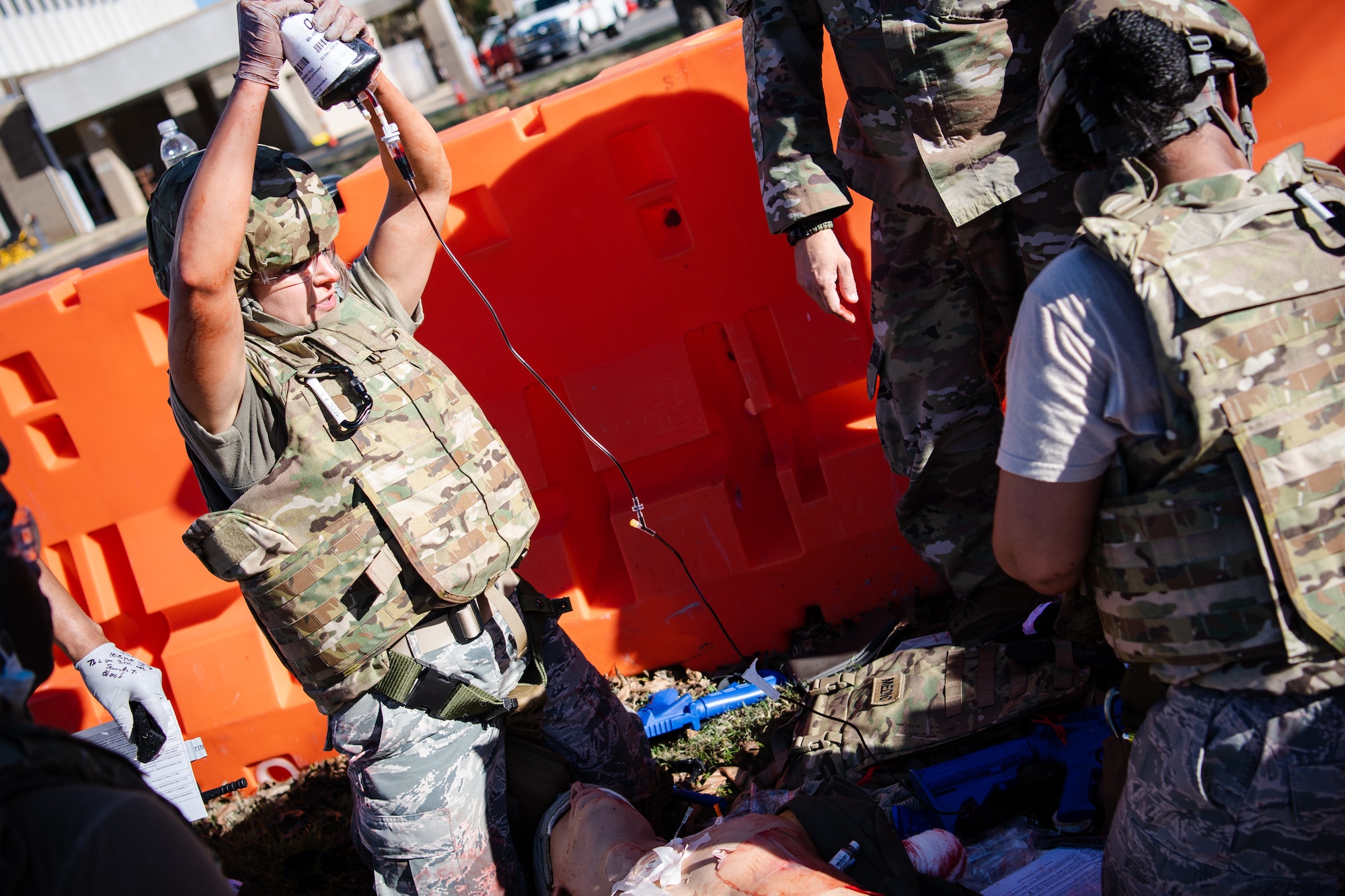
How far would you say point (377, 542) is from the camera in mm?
2451

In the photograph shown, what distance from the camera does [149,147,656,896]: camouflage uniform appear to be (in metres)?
2.37

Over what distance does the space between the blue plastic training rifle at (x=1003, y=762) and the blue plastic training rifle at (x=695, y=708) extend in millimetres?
822

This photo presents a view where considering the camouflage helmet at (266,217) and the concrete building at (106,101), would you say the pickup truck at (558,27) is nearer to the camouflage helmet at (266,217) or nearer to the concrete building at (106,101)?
the concrete building at (106,101)

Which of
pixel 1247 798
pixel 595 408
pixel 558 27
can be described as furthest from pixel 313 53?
pixel 558 27

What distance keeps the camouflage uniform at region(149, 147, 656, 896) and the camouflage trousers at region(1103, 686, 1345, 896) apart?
5.34ft

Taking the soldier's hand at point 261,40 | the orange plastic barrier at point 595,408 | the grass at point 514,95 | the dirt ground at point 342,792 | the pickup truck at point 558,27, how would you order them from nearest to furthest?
the soldier's hand at point 261,40 → the dirt ground at point 342,792 → the orange plastic barrier at point 595,408 → the grass at point 514,95 → the pickup truck at point 558,27

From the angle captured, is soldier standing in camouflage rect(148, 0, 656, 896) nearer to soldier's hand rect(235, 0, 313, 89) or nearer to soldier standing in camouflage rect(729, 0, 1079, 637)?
soldier's hand rect(235, 0, 313, 89)

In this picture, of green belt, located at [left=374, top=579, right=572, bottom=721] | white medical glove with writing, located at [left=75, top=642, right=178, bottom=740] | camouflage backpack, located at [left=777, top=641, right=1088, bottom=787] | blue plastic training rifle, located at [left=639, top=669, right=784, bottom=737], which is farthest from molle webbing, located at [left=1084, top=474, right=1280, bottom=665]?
white medical glove with writing, located at [left=75, top=642, right=178, bottom=740]

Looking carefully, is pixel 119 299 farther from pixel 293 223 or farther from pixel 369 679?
pixel 369 679

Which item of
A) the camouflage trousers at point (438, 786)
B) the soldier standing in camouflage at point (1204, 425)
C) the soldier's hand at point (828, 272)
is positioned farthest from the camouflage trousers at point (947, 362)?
the camouflage trousers at point (438, 786)

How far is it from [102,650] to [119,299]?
1.48 meters

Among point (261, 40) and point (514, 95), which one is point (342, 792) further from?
point (514, 95)

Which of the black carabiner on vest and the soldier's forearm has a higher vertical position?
the black carabiner on vest

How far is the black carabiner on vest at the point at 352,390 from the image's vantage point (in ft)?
7.81
